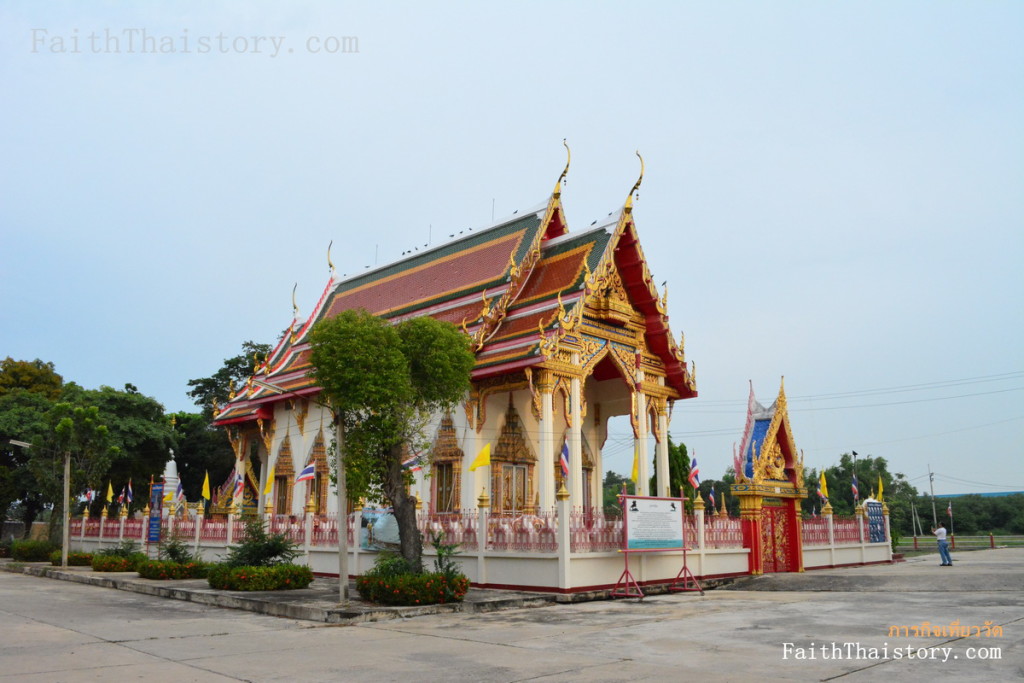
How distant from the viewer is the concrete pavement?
7.07 metres

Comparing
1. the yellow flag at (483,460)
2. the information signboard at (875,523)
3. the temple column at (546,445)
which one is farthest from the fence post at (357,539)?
the information signboard at (875,523)

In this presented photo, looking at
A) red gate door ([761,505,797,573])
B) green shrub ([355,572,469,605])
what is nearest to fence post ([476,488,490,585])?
green shrub ([355,572,469,605])

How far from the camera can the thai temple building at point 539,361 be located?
56.9ft

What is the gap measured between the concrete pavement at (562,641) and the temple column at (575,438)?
326cm

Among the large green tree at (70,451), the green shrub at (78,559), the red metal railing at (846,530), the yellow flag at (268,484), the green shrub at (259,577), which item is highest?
the large green tree at (70,451)

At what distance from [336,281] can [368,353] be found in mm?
15827

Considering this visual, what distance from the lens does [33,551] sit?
85.0ft

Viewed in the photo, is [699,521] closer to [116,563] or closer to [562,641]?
[562,641]

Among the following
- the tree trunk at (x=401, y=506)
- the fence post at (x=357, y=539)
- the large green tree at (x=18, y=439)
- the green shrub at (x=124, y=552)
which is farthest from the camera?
the large green tree at (x=18, y=439)

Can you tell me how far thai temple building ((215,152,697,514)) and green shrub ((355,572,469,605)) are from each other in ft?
9.91

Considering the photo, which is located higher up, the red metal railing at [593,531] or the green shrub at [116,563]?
the red metal railing at [593,531]

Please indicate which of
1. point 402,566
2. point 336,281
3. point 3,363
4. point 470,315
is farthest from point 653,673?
point 3,363

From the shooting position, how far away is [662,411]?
66.6 ft

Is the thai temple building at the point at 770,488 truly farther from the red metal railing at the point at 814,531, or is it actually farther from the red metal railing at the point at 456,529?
the red metal railing at the point at 456,529
